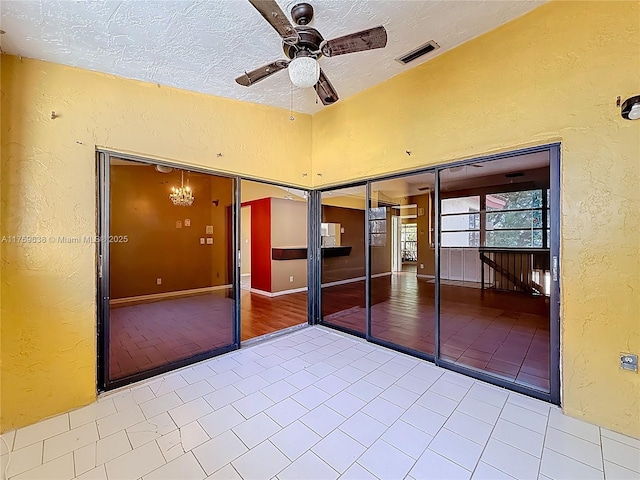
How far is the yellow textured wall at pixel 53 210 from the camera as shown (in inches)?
76.7

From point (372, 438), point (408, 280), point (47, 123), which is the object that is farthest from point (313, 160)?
point (408, 280)

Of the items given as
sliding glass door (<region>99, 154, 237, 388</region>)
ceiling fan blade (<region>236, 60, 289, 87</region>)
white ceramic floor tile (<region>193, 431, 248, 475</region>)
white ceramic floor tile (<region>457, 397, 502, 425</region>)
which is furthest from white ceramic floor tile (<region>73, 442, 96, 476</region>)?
ceiling fan blade (<region>236, 60, 289, 87</region>)

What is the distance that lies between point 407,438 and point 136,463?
1677mm

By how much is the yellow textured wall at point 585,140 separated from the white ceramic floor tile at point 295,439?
1942mm

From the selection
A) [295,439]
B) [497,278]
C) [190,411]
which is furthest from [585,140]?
[497,278]

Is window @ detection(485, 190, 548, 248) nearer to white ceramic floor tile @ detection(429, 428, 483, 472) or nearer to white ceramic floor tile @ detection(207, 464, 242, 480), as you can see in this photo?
white ceramic floor tile @ detection(429, 428, 483, 472)

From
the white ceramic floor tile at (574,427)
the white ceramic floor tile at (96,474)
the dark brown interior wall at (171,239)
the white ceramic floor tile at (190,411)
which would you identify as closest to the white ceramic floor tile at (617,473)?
the white ceramic floor tile at (574,427)

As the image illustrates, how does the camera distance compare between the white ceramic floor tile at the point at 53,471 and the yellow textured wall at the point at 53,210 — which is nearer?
the white ceramic floor tile at the point at 53,471

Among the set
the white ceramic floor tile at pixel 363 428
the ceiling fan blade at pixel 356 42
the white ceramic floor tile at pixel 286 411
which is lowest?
the white ceramic floor tile at pixel 286 411

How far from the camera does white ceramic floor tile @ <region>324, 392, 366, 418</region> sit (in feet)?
6.87

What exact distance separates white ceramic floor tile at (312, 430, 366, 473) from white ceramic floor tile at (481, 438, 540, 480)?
76 centimetres

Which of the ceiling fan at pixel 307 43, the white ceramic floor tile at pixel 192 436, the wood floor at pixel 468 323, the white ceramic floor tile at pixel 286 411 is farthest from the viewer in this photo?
the wood floor at pixel 468 323

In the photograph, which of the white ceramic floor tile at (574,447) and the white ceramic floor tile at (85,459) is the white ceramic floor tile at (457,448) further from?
the white ceramic floor tile at (85,459)

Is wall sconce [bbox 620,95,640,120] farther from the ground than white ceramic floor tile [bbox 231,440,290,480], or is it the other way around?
wall sconce [bbox 620,95,640,120]
